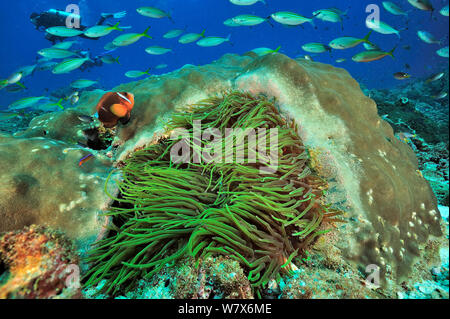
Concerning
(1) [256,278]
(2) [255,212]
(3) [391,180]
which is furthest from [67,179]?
(3) [391,180]

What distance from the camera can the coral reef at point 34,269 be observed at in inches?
49.7

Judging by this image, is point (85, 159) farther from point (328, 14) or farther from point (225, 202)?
point (328, 14)

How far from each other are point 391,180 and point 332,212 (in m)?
1.01

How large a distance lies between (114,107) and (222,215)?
236 centimetres

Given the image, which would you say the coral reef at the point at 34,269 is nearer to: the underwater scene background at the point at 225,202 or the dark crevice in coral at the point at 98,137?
the underwater scene background at the point at 225,202

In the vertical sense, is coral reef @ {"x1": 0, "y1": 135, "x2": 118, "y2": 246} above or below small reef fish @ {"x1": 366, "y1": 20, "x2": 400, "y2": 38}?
below

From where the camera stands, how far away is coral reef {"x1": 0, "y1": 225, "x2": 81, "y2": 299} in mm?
1263

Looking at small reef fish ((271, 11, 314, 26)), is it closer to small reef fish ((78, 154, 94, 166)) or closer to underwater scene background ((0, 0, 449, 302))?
underwater scene background ((0, 0, 449, 302))

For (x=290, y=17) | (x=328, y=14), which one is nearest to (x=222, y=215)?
(x=290, y=17)
